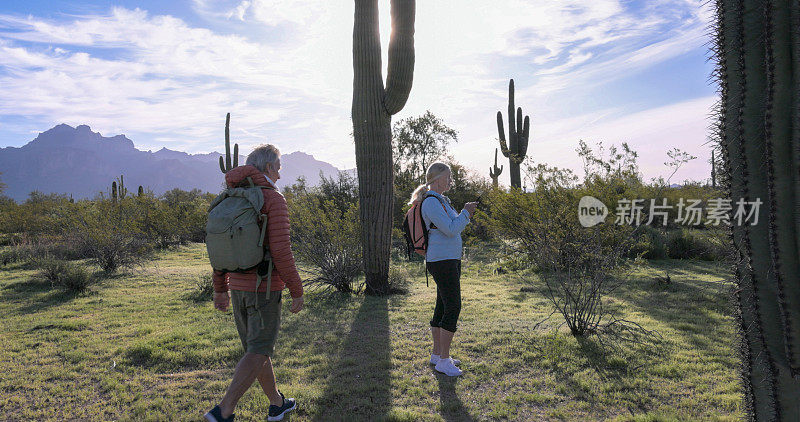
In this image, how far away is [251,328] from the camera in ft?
8.23

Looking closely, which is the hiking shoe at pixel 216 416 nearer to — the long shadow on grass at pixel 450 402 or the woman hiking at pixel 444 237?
the long shadow on grass at pixel 450 402

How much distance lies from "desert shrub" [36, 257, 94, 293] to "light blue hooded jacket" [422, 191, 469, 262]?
772 cm

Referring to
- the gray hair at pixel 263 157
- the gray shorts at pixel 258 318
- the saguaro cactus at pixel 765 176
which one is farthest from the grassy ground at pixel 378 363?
the gray hair at pixel 263 157

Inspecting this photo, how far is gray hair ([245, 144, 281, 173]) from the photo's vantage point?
2.64 meters

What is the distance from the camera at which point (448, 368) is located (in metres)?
3.68

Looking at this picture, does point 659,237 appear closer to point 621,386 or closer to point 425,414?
point 621,386

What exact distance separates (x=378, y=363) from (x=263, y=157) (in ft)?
7.56

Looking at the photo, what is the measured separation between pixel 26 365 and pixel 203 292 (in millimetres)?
3375

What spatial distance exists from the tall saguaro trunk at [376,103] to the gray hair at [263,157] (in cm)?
418

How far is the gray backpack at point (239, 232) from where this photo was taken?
7.80 feet

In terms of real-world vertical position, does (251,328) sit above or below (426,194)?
below

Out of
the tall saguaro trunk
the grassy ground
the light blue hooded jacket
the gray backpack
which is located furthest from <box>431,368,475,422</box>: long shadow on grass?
the tall saguaro trunk

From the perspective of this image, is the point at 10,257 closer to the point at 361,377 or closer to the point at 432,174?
the point at 361,377

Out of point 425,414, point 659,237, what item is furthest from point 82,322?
point 659,237
